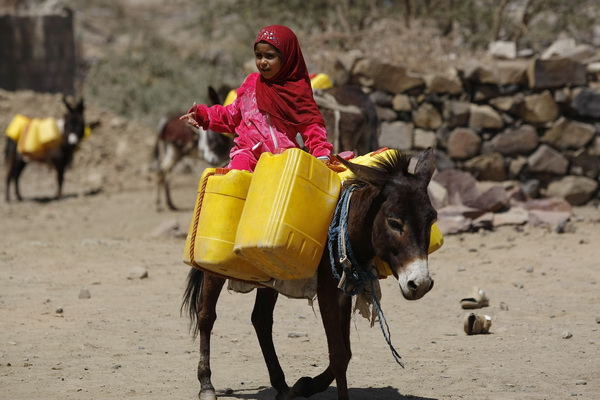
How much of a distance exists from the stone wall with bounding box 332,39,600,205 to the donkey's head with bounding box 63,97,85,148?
5417mm

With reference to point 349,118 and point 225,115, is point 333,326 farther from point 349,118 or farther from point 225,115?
point 349,118

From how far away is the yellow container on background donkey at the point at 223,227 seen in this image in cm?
407

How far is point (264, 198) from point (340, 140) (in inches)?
203

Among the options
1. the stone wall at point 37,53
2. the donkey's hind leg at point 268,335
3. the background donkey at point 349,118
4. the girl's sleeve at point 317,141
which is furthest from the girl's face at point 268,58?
the stone wall at point 37,53

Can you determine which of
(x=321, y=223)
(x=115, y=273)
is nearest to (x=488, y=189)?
(x=115, y=273)

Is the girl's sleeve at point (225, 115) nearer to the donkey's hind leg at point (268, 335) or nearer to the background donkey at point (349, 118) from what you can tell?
the donkey's hind leg at point (268, 335)

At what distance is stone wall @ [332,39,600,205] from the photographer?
10.4 m

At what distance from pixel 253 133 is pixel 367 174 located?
2.88 ft

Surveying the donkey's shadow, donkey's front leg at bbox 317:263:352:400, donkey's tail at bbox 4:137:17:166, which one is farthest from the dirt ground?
donkey's tail at bbox 4:137:17:166

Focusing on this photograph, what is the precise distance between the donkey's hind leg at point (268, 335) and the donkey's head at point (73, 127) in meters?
10.4

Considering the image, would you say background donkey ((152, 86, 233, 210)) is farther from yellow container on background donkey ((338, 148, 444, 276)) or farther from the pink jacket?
yellow container on background donkey ((338, 148, 444, 276))

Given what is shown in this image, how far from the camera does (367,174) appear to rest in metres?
3.77

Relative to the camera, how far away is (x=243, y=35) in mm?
17438

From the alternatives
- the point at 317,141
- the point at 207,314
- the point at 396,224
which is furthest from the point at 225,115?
the point at 396,224
